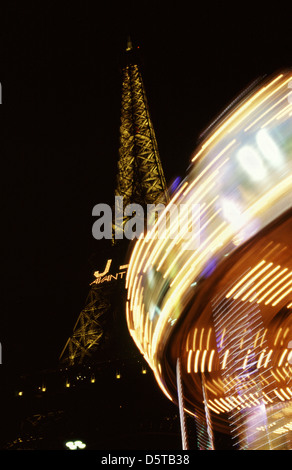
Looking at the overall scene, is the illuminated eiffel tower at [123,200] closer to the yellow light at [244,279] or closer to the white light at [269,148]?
the yellow light at [244,279]

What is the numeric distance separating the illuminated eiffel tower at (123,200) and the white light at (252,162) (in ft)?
60.4

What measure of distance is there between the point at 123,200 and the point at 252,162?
99.8 feet

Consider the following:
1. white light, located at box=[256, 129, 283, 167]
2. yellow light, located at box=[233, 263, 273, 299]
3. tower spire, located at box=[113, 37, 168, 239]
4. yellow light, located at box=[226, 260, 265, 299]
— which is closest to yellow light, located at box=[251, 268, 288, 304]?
yellow light, located at box=[233, 263, 273, 299]

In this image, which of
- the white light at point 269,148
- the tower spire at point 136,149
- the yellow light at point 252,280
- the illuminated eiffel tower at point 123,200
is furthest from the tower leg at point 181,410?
the tower spire at point 136,149

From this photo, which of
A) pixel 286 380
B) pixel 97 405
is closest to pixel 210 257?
pixel 286 380

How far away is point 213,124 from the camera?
6375mm

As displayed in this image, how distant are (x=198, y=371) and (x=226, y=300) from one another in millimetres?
1910

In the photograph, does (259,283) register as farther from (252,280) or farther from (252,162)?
(252,162)

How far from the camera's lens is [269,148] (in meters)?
5.10

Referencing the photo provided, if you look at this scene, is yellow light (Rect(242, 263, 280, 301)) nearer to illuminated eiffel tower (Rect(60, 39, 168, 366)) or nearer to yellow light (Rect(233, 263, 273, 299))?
yellow light (Rect(233, 263, 273, 299))

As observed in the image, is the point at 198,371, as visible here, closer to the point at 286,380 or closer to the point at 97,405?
the point at 286,380

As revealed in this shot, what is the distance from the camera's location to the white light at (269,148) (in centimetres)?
499

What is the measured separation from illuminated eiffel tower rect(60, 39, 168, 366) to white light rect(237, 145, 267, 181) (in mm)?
18414

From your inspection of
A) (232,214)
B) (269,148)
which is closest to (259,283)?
(232,214)
